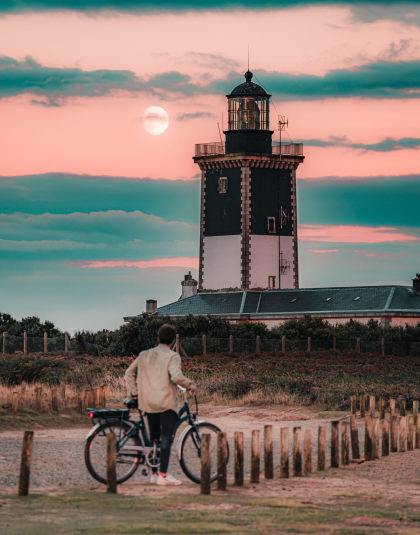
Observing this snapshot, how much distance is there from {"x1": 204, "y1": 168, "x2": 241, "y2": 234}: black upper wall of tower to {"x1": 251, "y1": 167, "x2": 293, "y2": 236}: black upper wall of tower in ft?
3.77

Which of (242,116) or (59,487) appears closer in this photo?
(59,487)

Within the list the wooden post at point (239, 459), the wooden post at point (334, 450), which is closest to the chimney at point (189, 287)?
the wooden post at point (334, 450)

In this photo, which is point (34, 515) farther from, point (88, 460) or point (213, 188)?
point (213, 188)

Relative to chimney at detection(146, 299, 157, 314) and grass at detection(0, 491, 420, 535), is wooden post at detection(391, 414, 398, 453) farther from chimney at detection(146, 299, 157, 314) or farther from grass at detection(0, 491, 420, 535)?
chimney at detection(146, 299, 157, 314)

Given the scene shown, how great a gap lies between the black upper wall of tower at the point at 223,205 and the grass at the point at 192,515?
6508cm

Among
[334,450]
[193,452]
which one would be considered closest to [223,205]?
[334,450]

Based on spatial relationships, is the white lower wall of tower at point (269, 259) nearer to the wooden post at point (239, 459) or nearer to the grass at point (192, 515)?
the wooden post at point (239, 459)

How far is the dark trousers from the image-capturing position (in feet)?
46.6

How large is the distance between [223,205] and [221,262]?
422 cm

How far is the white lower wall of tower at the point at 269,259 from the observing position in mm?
77812

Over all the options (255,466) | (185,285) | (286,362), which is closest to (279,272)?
(185,285)

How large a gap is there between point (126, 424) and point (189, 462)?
98 cm

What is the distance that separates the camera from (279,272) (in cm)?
7875

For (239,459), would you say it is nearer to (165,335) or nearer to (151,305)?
(165,335)
